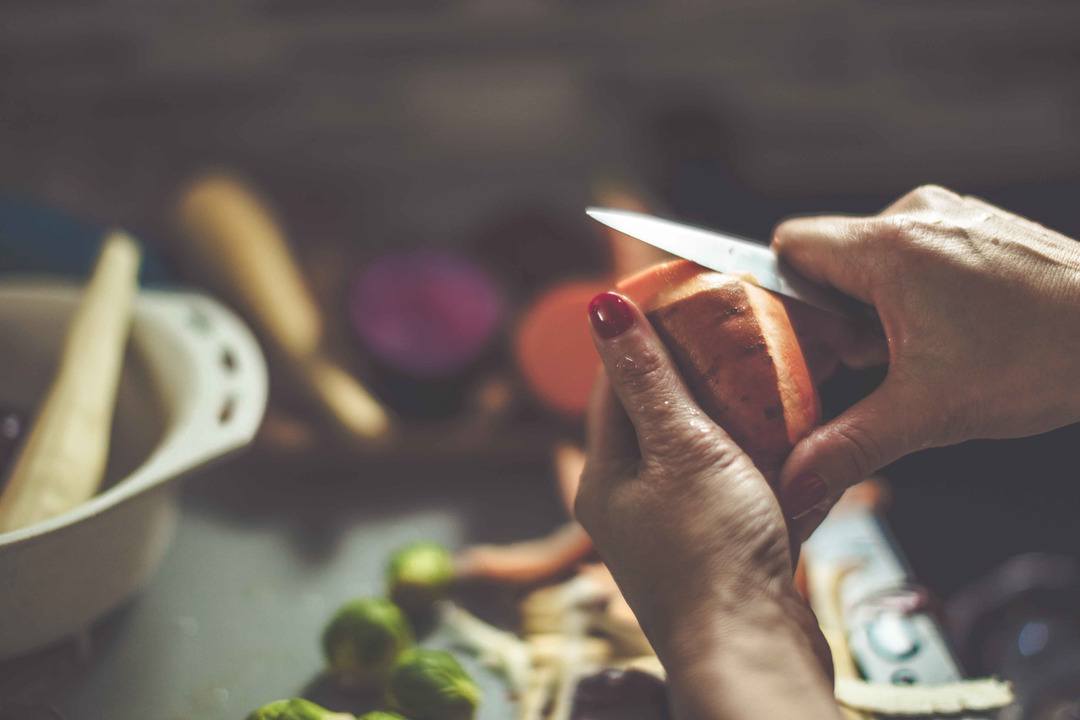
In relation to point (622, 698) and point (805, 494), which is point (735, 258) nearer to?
point (805, 494)

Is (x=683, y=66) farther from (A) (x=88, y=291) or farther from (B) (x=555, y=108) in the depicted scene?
(A) (x=88, y=291)

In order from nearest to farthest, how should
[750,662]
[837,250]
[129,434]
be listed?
1. [750,662]
2. [837,250]
3. [129,434]

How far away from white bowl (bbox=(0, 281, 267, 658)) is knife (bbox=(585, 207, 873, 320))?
442 millimetres

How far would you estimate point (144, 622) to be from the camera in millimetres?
960


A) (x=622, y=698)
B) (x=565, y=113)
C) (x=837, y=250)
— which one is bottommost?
(x=622, y=698)

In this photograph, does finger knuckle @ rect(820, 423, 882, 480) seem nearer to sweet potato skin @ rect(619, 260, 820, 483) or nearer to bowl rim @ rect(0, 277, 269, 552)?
sweet potato skin @ rect(619, 260, 820, 483)

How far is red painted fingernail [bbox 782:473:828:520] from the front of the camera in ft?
2.25

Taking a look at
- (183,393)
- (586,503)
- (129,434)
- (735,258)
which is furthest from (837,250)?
(129,434)

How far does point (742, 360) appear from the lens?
708 millimetres

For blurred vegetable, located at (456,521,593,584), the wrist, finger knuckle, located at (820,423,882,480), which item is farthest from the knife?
blurred vegetable, located at (456,521,593,584)

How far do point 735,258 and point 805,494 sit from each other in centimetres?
23

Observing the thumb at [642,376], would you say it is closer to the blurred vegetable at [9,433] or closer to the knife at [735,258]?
the knife at [735,258]

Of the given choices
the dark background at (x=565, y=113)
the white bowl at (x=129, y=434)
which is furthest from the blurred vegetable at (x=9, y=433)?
the dark background at (x=565, y=113)

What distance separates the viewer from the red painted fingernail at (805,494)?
0.69 metres
